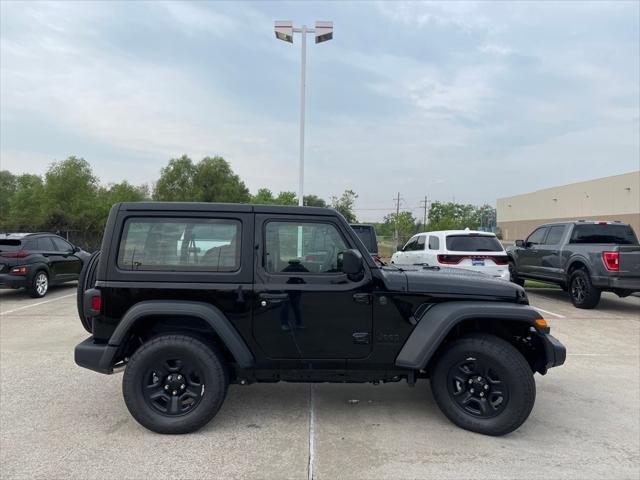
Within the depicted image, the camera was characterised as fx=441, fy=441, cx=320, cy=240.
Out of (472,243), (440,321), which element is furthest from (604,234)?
(440,321)

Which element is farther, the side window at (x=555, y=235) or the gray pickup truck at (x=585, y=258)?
the side window at (x=555, y=235)

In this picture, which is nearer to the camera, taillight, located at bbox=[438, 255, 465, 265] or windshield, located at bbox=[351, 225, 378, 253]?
taillight, located at bbox=[438, 255, 465, 265]

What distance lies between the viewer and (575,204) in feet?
150

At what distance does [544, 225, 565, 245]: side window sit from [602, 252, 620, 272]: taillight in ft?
5.23

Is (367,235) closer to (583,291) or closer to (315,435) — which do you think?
(583,291)

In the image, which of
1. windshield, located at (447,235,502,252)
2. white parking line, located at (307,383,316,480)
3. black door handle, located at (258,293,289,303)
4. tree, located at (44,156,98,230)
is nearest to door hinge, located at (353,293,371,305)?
black door handle, located at (258,293,289,303)

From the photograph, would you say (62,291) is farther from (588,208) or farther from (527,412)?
(588,208)

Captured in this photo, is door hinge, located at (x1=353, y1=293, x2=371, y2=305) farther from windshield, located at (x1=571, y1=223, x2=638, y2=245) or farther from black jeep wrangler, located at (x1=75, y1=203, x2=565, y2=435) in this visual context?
windshield, located at (x1=571, y1=223, x2=638, y2=245)

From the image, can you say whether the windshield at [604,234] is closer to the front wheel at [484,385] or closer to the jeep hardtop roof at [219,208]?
the front wheel at [484,385]

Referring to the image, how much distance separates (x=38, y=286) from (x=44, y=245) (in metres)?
1.11

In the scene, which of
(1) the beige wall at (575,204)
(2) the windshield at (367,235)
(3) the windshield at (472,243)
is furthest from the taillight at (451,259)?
(1) the beige wall at (575,204)

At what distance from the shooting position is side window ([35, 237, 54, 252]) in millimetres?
10461

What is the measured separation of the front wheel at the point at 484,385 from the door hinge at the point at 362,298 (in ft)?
2.59

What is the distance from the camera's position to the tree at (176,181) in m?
52.3
